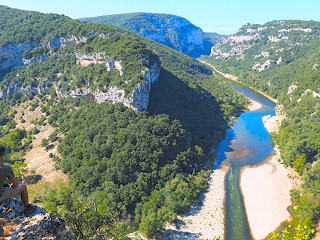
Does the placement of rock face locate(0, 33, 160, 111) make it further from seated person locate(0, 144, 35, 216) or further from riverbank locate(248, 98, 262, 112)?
riverbank locate(248, 98, 262, 112)

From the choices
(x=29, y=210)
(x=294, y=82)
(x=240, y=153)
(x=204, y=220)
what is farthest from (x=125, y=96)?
(x=294, y=82)

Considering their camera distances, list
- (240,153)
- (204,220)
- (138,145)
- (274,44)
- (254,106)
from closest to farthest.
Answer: (204,220), (138,145), (240,153), (254,106), (274,44)

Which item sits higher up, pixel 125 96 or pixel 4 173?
pixel 125 96

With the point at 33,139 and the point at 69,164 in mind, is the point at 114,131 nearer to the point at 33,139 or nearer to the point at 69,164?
the point at 69,164

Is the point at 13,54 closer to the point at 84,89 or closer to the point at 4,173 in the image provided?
the point at 84,89

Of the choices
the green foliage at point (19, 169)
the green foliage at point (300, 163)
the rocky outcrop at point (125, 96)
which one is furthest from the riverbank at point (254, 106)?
the green foliage at point (19, 169)

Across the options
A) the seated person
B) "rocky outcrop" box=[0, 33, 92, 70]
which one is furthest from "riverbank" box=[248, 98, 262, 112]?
the seated person

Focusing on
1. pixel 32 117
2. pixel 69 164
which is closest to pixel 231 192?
pixel 69 164
